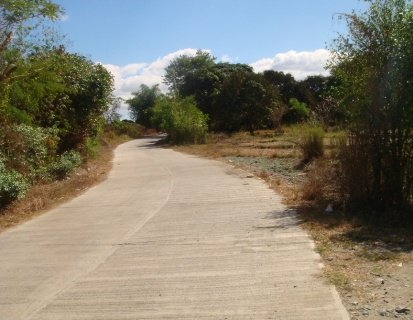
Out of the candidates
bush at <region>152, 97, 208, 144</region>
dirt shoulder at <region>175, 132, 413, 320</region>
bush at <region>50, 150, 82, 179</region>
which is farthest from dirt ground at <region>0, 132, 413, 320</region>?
bush at <region>152, 97, 208, 144</region>

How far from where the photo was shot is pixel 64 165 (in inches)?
717

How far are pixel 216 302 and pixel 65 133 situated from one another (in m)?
17.7

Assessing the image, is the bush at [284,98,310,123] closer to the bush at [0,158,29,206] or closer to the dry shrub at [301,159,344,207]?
the dry shrub at [301,159,344,207]

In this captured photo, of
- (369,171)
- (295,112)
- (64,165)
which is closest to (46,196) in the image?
(64,165)

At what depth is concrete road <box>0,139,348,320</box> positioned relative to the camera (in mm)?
5438

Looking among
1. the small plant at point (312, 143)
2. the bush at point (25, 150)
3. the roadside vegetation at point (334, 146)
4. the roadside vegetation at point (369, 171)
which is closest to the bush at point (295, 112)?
the roadside vegetation at point (334, 146)

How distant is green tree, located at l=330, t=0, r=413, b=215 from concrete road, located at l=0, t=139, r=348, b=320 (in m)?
1.64

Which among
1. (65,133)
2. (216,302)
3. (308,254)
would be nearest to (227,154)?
(65,133)

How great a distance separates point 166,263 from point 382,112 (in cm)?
512

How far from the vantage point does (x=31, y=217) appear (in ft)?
38.5

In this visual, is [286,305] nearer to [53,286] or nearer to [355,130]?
[53,286]

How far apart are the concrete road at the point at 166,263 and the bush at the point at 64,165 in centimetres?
510

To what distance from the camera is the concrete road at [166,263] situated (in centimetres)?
544

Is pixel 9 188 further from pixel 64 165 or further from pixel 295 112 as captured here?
pixel 295 112
